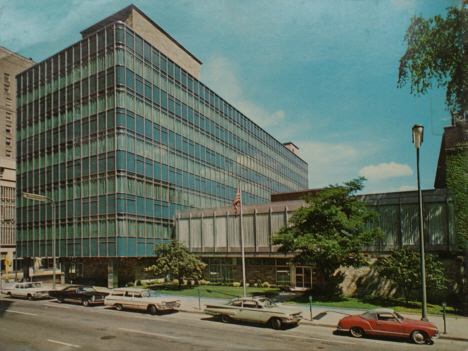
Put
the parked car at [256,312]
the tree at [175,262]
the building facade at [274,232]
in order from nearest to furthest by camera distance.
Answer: the parked car at [256,312]
the building facade at [274,232]
the tree at [175,262]

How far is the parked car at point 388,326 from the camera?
17.1 metres

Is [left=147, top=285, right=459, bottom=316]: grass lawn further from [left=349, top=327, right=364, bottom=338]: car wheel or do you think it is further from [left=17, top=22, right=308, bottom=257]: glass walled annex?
[left=17, top=22, right=308, bottom=257]: glass walled annex

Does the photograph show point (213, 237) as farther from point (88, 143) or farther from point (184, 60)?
point (184, 60)

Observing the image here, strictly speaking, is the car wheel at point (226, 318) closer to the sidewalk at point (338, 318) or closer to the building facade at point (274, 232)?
the sidewalk at point (338, 318)

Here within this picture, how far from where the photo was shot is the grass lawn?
25508mm

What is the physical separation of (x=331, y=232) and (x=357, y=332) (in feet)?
32.8

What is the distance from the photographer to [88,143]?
41.6 metres

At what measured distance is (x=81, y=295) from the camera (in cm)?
2870

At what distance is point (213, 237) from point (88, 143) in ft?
56.1

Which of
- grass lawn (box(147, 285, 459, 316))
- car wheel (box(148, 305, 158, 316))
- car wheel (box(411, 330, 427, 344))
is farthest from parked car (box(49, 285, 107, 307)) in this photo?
car wheel (box(411, 330, 427, 344))

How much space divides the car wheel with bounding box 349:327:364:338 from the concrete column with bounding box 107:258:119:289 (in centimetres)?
2734

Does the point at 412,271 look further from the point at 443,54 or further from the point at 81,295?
the point at 81,295

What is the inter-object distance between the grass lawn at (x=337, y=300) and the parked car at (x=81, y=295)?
7.21 metres

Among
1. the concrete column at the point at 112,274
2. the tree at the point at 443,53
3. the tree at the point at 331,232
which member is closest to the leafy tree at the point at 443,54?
the tree at the point at 443,53
